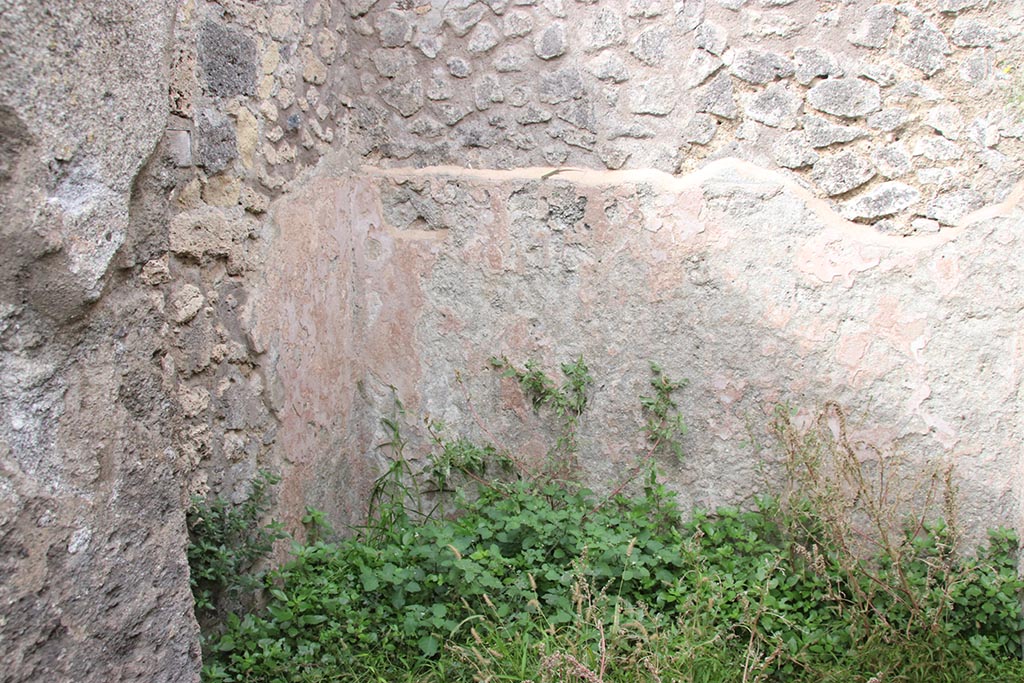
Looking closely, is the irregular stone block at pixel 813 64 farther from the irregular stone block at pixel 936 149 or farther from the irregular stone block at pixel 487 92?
the irregular stone block at pixel 487 92

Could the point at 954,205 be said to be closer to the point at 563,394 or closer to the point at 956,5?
the point at 956,5

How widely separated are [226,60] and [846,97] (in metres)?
2.05

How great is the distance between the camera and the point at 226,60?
2.84 meters

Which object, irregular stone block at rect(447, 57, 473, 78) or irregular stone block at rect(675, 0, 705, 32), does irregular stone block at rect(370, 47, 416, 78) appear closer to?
irregular stone block at rect(447, 57, 473, 78)

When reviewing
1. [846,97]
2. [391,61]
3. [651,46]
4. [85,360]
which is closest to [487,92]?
[391,61]

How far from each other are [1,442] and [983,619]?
2744mm

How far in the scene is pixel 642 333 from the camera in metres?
3.32

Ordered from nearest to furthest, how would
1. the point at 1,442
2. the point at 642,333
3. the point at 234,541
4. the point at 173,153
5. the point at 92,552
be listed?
the point at 1,442 < the point at 92,552 < the point at 173,153 < the point at 234,541 < the point at 642,333

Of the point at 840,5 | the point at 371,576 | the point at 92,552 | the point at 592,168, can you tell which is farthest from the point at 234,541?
the point at 840,5

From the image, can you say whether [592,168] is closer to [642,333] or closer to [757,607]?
[642,333]

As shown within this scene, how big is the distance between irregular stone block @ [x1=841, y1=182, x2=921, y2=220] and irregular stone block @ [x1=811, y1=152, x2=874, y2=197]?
50 mm

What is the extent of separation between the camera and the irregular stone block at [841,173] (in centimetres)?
301

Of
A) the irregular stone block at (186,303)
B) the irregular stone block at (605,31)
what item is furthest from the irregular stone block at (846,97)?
the irregular stone block at (186,303)

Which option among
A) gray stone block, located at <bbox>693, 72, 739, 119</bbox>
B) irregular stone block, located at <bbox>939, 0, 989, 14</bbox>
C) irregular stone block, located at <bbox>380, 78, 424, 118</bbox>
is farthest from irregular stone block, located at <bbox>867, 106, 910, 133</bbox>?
irregular stone block, located at <bbox>380, 78, 424, 118</bbox>
